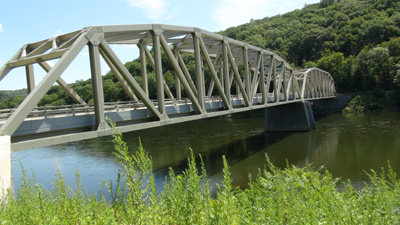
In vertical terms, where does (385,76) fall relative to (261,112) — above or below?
above

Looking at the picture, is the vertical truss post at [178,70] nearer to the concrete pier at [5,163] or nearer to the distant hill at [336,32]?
the concrete pier at [5,163]

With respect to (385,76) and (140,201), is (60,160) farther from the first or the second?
(385,76)

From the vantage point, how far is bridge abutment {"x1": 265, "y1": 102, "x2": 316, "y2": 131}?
147 ft

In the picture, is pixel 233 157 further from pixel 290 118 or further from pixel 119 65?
pixel 290 118

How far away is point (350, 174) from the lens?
2064 centimetres

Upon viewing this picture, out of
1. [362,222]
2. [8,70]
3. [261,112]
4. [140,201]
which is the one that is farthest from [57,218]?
[261,112]

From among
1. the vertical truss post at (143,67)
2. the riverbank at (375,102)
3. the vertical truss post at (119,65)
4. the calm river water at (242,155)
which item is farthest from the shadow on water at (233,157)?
the riverbank at (375,102)

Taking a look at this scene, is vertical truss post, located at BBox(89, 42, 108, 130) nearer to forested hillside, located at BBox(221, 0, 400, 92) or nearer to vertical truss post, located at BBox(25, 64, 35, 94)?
vertical truss post, located at BBox(25, 64, 35, 94)

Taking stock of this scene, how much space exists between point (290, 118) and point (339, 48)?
70703mm

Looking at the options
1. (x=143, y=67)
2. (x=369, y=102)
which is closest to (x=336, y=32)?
(x=369, y=102)

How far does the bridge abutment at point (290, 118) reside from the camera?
4475 cm

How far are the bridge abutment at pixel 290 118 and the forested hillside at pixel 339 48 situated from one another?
3085cm

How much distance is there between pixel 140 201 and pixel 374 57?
88.0m

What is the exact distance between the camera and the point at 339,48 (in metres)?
104
